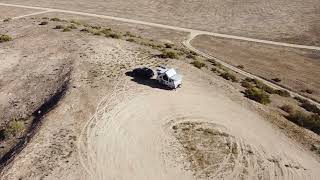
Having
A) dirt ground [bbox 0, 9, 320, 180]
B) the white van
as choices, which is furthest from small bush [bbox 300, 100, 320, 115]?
the white van

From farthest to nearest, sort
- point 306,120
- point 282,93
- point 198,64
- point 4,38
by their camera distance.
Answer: point 4,38, point 198,64, point 282,93, point 306,120

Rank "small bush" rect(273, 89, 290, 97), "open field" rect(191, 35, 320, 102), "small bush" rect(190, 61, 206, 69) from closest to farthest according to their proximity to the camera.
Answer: "small bush" rect(273, 89, 290, 97), "small bush" rect(190, 61, 206, 69), "open field" rect(191, 35, 320, 102)

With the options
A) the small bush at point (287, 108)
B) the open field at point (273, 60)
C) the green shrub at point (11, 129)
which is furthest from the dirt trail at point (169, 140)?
the open field at point (273, 60)

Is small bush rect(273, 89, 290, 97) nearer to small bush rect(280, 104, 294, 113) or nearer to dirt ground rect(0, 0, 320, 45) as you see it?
small bush rect(280, 104, 294, 113)

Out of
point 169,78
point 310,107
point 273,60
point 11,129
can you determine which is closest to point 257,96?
point 310,107

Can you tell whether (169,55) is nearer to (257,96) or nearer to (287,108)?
(257,96)

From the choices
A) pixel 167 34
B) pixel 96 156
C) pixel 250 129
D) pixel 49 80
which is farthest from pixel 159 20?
pixel 96 156

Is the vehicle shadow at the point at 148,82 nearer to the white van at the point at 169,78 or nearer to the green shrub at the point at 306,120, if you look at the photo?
the white van at the point at 169,78
